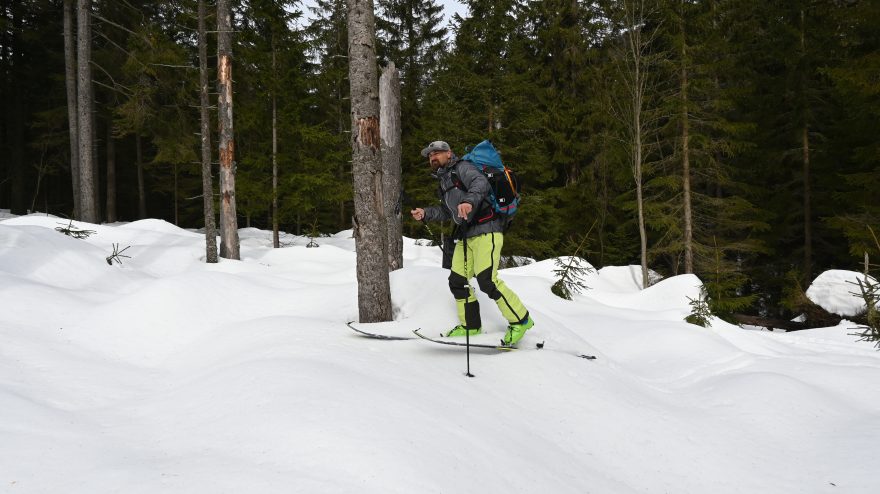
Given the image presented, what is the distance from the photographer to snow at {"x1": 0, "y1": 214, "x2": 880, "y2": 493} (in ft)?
7.66

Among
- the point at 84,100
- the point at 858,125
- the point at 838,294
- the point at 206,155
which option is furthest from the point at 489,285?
the point at 84,100

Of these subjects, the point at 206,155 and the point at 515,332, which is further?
the point at 206,155

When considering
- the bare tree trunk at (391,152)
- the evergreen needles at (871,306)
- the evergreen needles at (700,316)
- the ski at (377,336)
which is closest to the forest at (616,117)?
the evergreen needles at (700,316)

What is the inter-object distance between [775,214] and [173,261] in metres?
19.9

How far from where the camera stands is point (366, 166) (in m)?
5.51

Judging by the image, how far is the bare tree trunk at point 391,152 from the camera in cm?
866

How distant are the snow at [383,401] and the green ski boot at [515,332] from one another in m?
0.19

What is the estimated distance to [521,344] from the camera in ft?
16.8

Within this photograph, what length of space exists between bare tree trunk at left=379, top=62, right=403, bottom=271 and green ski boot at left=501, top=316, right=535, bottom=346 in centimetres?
402

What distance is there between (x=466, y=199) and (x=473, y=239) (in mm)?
528

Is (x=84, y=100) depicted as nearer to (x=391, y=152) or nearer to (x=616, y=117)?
(x=391, y=152)

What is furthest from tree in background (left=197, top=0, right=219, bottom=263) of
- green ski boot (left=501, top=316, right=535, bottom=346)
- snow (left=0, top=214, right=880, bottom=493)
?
green ski boot (left=501, top=316, right=535, bottom=346)

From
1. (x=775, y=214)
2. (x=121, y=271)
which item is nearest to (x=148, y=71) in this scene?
(x=121, y=271)

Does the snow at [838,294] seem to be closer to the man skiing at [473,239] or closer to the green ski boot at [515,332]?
the green ski boot at [515,332]
